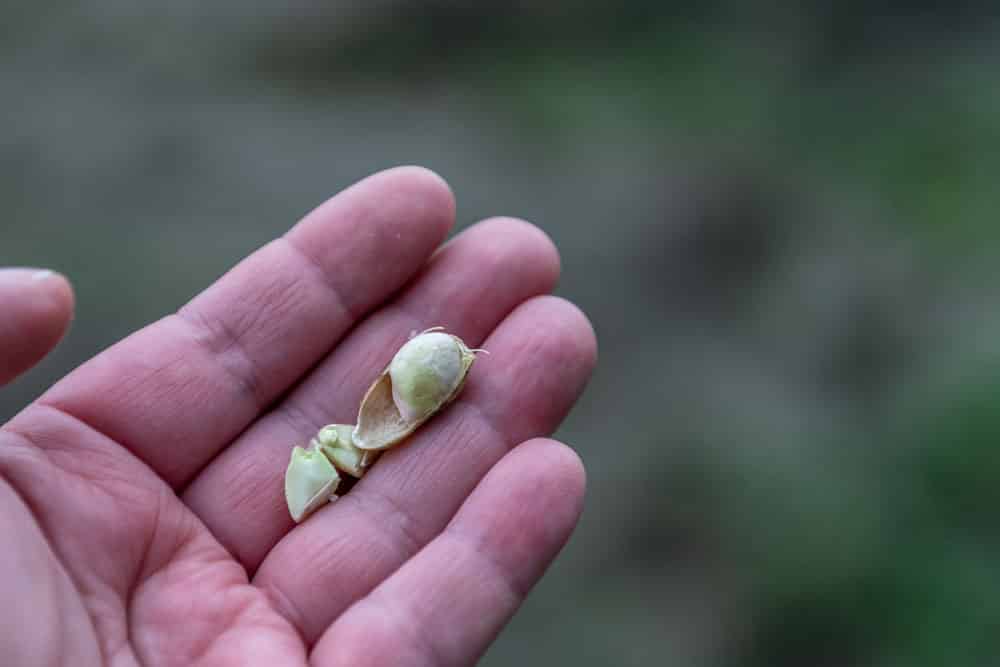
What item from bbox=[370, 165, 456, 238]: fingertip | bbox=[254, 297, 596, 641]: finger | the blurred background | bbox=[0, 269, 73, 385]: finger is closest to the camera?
bbox=[0, 269, 73, 385]: finger

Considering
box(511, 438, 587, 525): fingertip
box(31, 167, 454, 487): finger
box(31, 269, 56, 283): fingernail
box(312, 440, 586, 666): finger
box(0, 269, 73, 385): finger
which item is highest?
box(31, 269, 56, 283): fingernail

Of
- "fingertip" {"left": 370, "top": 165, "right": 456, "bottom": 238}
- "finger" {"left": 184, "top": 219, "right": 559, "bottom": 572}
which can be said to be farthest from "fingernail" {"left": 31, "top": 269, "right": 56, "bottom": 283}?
"fingertip" {"left": 370, "top": 165, "right": 456, "bottom": 238}

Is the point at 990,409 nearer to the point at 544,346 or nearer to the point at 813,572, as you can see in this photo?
the point at 813,572

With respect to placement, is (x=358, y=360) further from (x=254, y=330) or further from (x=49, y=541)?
(x=49, y=541)

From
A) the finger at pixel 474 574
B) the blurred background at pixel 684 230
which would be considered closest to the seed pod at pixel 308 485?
the finger at pixel 474 574

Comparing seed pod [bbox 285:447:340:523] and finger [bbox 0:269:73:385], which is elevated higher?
finger [bbox 0:269:73:385]

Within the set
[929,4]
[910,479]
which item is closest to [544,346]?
[910,479]

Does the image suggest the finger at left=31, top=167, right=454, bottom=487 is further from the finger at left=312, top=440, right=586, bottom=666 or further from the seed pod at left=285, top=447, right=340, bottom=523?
the finger at left=312, top=440, right=586, bottom=666
